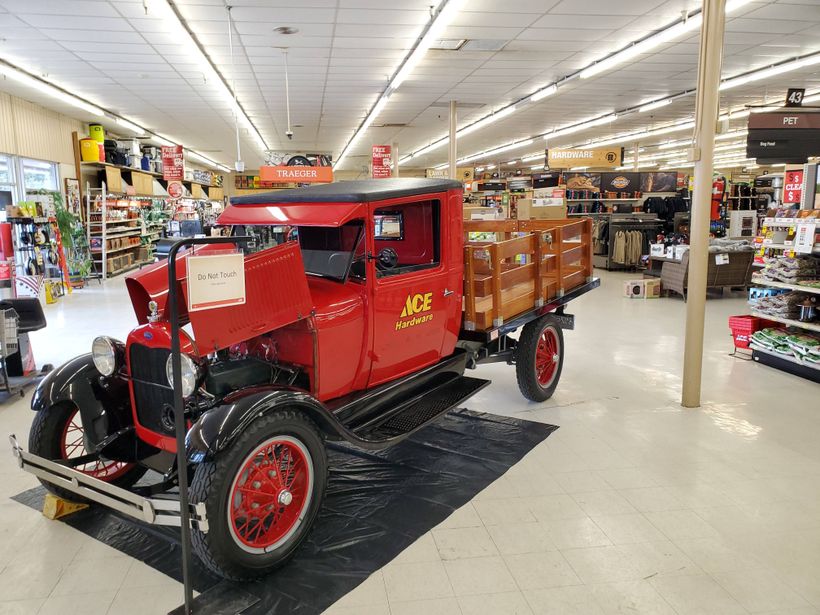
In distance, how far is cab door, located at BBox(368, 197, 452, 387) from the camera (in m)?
3.31

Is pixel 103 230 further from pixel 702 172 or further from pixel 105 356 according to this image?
pixel 702 172

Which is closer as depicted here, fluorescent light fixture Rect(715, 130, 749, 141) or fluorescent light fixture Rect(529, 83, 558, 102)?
fluorescent light fixture Rect(529, 83, 558, 102)

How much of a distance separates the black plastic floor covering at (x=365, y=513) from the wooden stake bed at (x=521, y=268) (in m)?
0.86

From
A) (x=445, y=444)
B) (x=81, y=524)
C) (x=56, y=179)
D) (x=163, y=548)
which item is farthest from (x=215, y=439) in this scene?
(x=56, y=179)

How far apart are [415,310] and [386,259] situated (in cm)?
53

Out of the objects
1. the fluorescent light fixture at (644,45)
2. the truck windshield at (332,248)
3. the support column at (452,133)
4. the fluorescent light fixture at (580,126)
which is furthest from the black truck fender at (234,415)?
the fluorescent light fixture at (580,126)

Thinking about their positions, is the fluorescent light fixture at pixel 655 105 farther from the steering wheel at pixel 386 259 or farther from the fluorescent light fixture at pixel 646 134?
the steering wheel at pixel 386 259

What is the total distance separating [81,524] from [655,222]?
48.5ft

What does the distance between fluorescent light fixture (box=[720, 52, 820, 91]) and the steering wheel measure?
9532 mm

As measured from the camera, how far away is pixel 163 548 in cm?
282

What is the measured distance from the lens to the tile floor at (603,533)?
2.46 meters

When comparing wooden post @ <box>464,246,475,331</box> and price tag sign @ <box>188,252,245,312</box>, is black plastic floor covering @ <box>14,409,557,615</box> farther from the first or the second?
price tag sign @ <box>188,252,245,312</box>

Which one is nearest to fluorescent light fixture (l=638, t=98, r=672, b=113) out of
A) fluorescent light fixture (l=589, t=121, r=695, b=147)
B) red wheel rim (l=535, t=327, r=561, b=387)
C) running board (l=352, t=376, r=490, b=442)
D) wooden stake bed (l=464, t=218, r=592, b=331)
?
fluorescent light fixture (l=589, t=121, r=695, b=147)

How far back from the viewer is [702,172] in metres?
4.58
